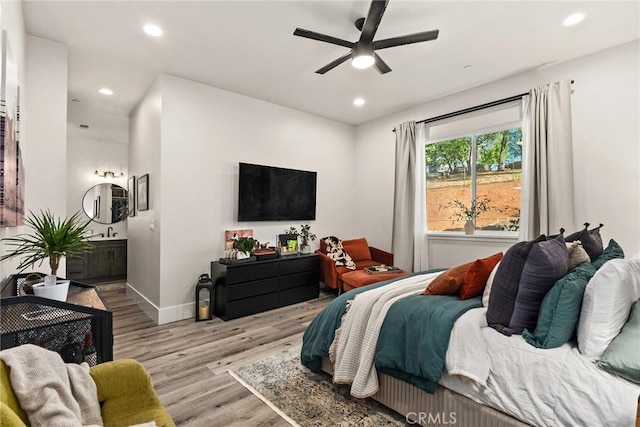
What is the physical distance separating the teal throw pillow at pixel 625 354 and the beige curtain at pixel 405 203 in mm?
3133

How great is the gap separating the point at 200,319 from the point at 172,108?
248 centimetres

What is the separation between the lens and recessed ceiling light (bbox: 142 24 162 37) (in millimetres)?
2721

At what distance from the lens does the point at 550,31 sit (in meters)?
2.82

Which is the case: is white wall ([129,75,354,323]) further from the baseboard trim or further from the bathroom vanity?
the bathroom vanity

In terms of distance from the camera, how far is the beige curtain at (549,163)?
3.22 metres

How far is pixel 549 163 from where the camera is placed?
330 centimetres

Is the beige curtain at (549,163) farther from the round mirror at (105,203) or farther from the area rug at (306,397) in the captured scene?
the round mirror at (105,203)

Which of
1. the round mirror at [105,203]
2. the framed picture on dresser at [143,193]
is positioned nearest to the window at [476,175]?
the framed picture on dresser at [143,193]

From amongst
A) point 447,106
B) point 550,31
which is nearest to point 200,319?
point 447,106

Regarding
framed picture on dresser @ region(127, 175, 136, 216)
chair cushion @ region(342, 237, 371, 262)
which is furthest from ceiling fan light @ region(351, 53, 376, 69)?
framed picture on dresser @ region(127, 175, 136, 216)

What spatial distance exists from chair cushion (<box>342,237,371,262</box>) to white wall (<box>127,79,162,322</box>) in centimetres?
250

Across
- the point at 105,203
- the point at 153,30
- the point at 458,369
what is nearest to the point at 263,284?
the point at 458,369

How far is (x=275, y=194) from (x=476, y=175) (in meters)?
2.77

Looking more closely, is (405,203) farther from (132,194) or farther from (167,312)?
(132,194)
